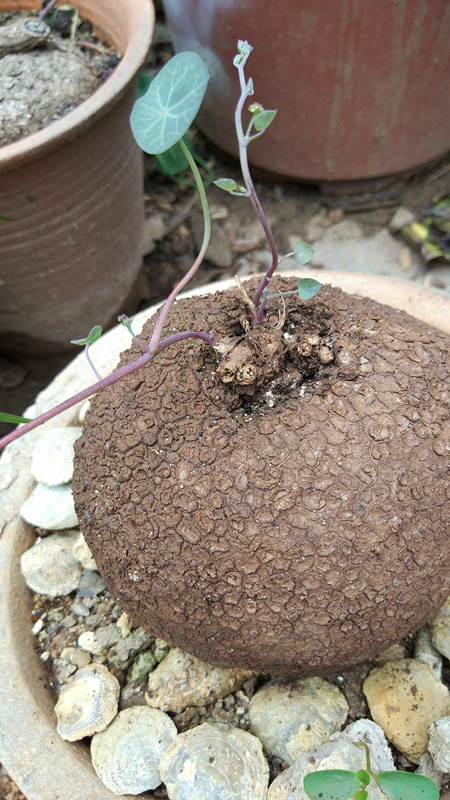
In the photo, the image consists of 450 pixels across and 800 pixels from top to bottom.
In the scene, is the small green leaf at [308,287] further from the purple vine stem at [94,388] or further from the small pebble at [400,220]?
the small pebble at [400,220]

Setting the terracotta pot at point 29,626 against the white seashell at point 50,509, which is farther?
the white seashell at point 50,509

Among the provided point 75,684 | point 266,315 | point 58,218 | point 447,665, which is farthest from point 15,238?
point 447,665

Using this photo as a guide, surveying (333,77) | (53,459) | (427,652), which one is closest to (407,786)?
(427,652)

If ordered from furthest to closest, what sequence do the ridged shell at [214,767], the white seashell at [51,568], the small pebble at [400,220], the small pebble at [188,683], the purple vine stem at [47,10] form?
the small pebble at [400,220]
the purple vine stem at [47,10]
the white seashell at [51,568]
the small pebble at [188,683]
the ridged shell at [214,767]

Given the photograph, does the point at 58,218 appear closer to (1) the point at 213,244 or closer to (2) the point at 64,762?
(1) the point at 213,244

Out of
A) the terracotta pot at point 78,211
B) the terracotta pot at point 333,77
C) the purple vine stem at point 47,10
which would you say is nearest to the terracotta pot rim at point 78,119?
the terracotta pot at point 78,211

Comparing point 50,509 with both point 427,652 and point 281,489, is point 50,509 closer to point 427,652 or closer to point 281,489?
point 281,489
